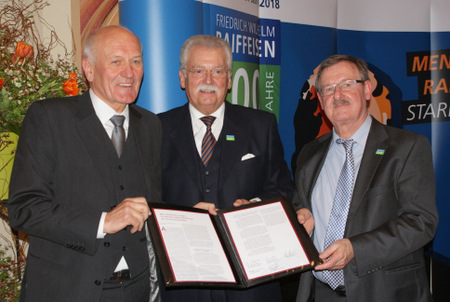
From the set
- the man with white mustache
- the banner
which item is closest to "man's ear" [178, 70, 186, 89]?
the man with white mustache

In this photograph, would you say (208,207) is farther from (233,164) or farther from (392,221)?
(392,221)

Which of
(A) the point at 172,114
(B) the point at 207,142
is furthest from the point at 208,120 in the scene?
(A) the point at 172,114

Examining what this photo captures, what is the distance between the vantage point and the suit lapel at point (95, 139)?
278cm

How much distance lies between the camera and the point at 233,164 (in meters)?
Answer: 3.46

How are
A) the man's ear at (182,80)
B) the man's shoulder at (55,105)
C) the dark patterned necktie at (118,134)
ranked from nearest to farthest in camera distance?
the man's shoulder at (55,105), the dark patterned necktie at (118,134), the man's ear at (182,80)

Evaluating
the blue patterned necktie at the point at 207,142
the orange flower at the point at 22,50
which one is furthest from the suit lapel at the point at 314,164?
the orange flower at the point at 22,50

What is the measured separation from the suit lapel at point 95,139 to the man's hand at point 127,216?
0.61 ft

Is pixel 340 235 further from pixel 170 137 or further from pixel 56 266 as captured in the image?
pixel 56 266

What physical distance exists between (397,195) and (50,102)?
87.2 inches

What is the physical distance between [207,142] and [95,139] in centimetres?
92

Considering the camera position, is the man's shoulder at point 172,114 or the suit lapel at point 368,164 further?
the man's shoulder at point 172,114

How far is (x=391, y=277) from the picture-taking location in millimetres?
3020

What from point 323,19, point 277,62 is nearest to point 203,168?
point 277,62

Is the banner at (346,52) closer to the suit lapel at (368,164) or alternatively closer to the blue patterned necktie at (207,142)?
the blue patterned necktie at (207,142)
